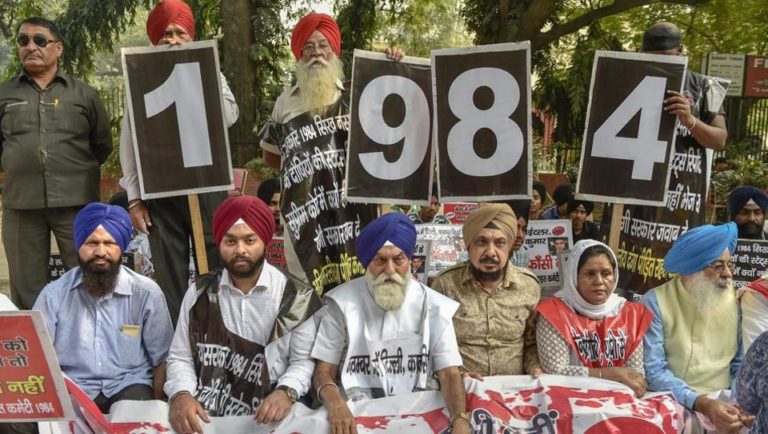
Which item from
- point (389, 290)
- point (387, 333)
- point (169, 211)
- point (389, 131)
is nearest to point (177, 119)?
point (169, 211)

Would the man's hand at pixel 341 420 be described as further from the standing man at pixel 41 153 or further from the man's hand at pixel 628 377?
the standing man at pixel 41 153

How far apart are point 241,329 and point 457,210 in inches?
146

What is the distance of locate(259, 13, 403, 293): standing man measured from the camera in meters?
5.12

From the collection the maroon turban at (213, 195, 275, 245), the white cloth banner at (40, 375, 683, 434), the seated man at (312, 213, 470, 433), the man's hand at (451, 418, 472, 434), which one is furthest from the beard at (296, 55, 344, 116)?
the man's hand at (451, 418, 472, 434)

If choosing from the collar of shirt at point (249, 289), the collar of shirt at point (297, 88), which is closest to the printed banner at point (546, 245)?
the collar of shirt at point (297, 88)

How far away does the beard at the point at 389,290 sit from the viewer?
164 inches

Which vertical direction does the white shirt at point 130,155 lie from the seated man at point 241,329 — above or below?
above

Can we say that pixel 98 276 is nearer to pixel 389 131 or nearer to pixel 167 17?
pixel 167 17

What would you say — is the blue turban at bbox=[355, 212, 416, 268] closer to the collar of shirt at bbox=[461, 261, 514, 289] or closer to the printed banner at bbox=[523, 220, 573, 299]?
the collar of shirt at bbox=[461, 261, 514, 289]

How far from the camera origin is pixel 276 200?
7305mm

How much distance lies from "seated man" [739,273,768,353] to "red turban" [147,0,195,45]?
11.4 feet

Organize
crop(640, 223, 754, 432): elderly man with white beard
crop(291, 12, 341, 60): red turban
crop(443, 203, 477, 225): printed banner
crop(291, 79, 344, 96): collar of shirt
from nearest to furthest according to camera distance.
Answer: crop(640, 223, 754, 432): elderly man with white beard
crop(291, 12, 341, 60): red turban
crop(291, 79, 344, 96): collar of shirt
crop(443, 203, 477, 225): printed banner

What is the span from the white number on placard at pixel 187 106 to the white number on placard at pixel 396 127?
0.92m

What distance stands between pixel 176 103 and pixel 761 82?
1247 centimetres
